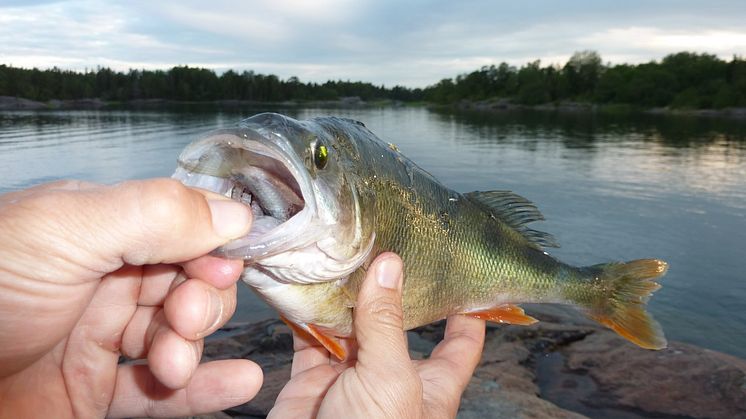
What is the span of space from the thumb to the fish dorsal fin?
121 cm

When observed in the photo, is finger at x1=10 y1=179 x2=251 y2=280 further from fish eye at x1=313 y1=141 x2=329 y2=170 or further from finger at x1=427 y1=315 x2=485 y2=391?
finger at x1=427 y1=315 x2=485 y2=391

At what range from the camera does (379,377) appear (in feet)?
7.88

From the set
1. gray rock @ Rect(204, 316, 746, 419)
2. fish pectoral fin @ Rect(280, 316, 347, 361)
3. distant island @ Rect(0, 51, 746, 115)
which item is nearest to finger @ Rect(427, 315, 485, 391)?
fish pectoral fin @ Rect(280, 316, 347, 361)

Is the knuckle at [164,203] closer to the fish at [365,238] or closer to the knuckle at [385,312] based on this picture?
the fish at [365,238]

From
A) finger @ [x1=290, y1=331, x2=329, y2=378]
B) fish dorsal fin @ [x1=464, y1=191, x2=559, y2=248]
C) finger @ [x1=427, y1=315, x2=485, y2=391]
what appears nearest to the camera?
finger @ [x1=427, y1=315, x2=485, y2=391]

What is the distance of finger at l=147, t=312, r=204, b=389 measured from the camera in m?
2.18

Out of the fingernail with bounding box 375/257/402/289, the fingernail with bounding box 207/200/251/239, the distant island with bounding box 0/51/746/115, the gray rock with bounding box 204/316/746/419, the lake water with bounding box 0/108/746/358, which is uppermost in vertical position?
the distant island with bounding box 0/51/746/115

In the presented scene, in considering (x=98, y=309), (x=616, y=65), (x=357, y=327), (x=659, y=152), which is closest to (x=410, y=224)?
(x=357, y=327)

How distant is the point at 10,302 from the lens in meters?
1.61

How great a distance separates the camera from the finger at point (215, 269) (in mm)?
2146

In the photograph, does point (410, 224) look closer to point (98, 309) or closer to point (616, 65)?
point (98, 309)

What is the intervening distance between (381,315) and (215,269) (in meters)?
0.88

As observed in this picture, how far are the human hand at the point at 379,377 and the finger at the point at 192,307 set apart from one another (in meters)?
0.73

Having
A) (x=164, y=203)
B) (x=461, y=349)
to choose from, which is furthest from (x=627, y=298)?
(x=164, y=203)
